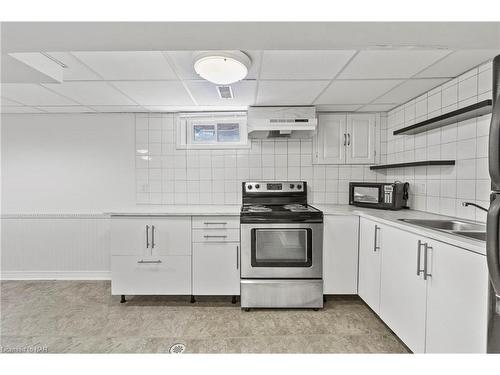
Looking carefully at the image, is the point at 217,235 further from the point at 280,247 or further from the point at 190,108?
the point at 190,108

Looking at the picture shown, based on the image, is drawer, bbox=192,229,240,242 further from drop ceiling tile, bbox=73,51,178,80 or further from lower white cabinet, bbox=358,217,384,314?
drop ceiling tile, bbox=73,51,178,80

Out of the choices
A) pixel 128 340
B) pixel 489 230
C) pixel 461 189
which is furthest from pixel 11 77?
pixel 461 189

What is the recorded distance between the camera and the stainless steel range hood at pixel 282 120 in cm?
251

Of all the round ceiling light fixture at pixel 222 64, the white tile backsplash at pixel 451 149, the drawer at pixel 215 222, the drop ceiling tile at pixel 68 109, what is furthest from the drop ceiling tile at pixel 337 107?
the drop ceiling tile at pixel 68 109

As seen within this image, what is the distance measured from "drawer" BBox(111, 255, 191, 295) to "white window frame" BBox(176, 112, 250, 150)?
1.32 metres

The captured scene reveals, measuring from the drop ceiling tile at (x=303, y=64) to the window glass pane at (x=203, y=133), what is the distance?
3.88 feet

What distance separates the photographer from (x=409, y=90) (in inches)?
86.0

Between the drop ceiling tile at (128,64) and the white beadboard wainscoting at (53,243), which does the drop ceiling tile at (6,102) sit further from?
the drop ceiling tile at (128,64)

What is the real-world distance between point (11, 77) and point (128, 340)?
200 cm

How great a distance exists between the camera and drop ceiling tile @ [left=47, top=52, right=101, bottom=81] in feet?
5.20

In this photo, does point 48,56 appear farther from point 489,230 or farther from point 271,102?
point 489,230

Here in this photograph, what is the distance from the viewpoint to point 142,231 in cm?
236

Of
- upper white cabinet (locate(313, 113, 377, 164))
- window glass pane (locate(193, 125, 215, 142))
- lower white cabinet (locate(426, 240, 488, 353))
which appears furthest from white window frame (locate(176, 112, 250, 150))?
lower white cabinet (locate(426, 240, 488, 353))

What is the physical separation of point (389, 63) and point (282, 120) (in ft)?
3.50
